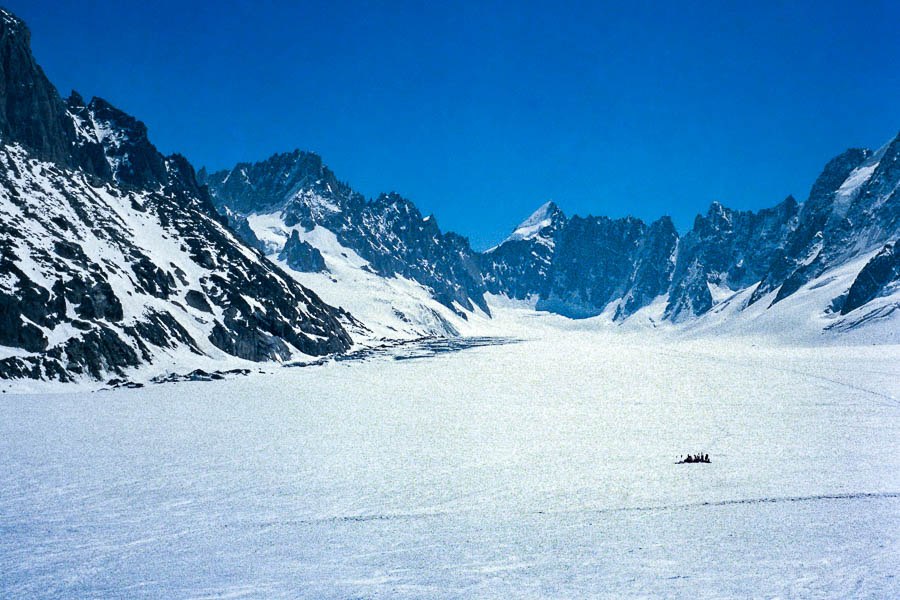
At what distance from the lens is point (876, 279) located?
168 metres

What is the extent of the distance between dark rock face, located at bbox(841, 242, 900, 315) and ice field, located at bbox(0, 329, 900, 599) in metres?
135

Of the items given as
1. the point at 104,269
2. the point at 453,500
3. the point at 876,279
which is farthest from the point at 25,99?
the point at 876,279

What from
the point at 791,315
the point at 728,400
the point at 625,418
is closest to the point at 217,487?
the point at 625,418

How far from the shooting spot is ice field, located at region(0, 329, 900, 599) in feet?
59.6

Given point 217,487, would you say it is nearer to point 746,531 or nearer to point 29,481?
point 29,481

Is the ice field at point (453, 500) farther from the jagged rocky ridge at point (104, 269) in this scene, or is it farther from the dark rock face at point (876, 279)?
the dark rock face at point (876, 279)

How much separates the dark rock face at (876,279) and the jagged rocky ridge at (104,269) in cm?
13747

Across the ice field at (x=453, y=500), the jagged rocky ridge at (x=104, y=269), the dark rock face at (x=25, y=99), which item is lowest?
the ice field at (x=453, y=500)

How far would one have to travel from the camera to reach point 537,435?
132 ft

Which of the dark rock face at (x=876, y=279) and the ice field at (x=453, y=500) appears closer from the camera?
the ice field at (x=453, y=500)

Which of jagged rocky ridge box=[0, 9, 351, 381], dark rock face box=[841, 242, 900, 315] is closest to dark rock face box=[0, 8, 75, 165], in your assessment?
jagged rocky ridge box=[0, 9, 351, 381]

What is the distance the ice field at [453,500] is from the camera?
18.2 meters

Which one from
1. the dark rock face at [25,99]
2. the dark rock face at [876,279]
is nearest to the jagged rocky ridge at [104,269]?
the dark rock face at [25,99]

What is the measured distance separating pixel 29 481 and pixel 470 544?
2229cm
